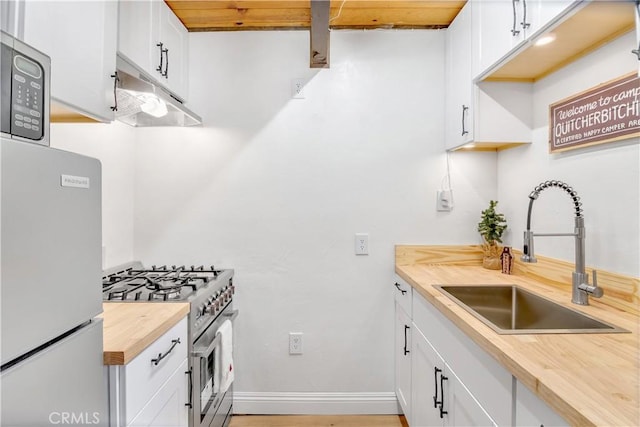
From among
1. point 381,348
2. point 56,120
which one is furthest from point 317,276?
point 56,120

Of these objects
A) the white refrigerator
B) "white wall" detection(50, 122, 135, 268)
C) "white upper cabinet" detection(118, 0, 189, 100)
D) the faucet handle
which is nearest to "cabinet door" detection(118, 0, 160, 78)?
"white upper cabinet" detection(118, 0, 189, 100)

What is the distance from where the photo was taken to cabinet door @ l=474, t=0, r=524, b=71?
4.50 ft

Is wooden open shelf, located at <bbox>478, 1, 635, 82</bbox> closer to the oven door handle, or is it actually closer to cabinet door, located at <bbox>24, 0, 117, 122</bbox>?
cabinet door, located at <bbox>24, 0, 117, 122</bbox>

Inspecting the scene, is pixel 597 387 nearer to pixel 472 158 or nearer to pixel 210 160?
pixel 472 158

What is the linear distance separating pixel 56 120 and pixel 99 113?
249 millimetres

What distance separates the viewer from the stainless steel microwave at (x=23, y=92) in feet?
2.16

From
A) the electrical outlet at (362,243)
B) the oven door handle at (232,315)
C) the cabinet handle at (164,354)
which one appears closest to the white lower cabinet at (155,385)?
the cabinet handle at (164,354)

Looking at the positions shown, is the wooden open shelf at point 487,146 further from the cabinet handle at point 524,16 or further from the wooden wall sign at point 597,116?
the cabinet handle at point 524,16

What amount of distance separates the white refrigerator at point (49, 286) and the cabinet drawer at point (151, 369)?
0.13 metres

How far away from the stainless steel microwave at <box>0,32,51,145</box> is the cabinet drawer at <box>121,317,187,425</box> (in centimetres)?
68

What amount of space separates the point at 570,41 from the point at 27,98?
1819 mm

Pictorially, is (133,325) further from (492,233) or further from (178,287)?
(492,233)

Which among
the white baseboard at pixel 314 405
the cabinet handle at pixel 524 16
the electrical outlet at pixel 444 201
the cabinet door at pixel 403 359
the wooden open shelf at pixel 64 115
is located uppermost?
the cabinet handle at pixel 524 16

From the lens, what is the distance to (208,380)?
1657 millimetres
